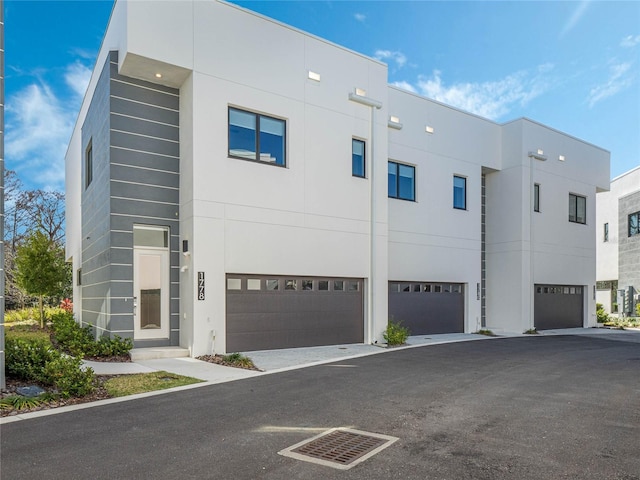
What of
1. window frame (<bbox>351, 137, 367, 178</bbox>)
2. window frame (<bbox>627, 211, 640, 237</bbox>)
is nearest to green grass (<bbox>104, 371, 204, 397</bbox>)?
window frame (<bbox>351, 137, 367, 178</bbox>)

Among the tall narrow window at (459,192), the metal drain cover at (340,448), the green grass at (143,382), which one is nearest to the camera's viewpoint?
the metal drain cover at (340,448)

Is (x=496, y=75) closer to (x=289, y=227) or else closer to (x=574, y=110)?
(x=574, y=110)

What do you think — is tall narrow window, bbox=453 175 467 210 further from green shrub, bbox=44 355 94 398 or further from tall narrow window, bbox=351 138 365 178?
green shrub, bbox=44 355 94 398

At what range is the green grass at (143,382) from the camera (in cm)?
701

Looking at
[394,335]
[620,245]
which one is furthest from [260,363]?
[620,245]

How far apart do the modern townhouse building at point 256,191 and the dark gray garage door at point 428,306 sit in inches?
2.6

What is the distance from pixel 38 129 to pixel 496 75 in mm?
31993

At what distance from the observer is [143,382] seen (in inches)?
298

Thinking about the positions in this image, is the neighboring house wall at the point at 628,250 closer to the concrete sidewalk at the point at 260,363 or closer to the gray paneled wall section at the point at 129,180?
the concrete sidewalk at the point at 260,363

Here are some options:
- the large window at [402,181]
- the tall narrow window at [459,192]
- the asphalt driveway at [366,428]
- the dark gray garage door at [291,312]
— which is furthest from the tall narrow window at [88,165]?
the tall narrow window at [459,192]

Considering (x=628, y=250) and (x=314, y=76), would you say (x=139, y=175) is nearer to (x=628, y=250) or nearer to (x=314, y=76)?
(x=314, y=76)

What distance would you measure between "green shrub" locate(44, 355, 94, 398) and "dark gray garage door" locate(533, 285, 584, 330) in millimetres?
16681

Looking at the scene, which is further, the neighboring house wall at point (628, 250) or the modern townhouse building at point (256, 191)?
the neighboring house wall at point (628, 250)

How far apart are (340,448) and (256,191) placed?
7778mm
